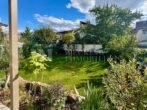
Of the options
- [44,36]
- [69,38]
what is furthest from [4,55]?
[44,36]

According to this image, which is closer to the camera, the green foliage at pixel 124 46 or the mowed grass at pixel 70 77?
the mowed grass at pixel 70 77

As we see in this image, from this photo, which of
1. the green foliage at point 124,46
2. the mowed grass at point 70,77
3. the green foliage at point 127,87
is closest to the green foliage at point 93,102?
the green foliage at point 127,87

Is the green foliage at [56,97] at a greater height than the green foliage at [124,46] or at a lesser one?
lesser

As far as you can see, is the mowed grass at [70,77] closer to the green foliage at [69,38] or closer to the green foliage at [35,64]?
the green foliage at [35,64]

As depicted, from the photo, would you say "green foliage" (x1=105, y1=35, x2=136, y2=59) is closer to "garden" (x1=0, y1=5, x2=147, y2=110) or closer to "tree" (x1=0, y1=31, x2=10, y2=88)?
"garden" (x1=0, y1=5, x2=147, y2=110)

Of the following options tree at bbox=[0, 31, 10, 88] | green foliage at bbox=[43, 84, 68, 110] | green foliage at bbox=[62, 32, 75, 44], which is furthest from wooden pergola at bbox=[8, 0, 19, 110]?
green foliage at bbox=[62, 32, 75, 44]

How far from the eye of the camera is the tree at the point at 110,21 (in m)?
16.1

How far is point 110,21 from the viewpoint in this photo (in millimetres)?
16500

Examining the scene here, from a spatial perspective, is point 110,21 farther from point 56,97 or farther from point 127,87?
point 127,87

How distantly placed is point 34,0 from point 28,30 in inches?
384

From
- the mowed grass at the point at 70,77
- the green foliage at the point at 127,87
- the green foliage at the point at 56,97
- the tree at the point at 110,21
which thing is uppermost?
the tree at the point at 110,21

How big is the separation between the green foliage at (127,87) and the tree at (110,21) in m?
13.5

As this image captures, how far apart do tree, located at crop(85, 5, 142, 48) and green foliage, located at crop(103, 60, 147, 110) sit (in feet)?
44.3

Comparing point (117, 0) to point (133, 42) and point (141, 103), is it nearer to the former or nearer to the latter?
point (133, 42)
